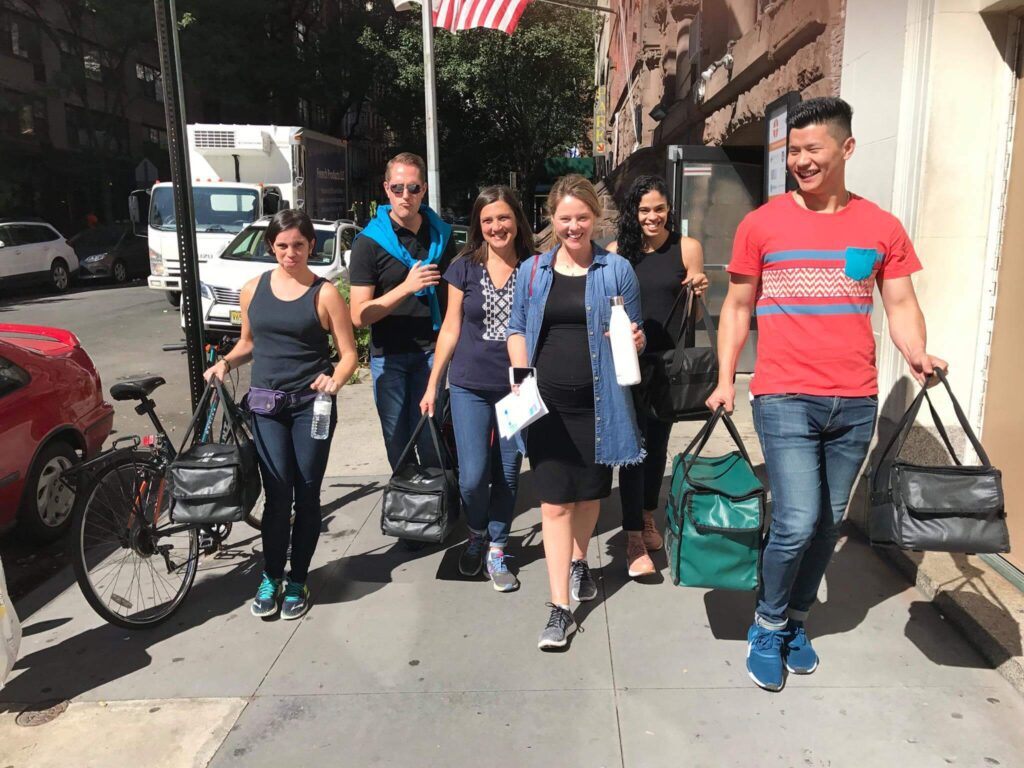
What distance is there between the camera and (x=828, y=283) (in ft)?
9.05

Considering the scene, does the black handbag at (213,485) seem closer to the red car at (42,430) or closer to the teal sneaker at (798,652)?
the red car at (42,430)

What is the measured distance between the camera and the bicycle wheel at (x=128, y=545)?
349cm

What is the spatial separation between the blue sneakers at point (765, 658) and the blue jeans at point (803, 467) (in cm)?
7

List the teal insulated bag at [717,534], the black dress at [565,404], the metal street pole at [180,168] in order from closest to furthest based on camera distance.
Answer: the teal insulated bag at [717,534]
the black dress at [565,404]
the metal street pole at [180,168]

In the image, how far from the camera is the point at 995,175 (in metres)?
3.81

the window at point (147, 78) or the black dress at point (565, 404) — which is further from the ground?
the window at point (147, 78)

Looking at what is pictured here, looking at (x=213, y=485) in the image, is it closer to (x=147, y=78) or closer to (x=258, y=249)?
(x=258, y=249)

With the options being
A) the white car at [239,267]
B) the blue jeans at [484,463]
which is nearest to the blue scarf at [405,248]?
the blue jeans at [484,463]

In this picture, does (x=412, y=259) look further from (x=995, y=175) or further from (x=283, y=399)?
(x=995, y=175)

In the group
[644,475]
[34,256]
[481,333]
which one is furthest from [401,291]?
[34,256]

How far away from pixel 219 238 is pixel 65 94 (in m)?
18.6

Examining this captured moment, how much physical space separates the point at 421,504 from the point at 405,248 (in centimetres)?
129

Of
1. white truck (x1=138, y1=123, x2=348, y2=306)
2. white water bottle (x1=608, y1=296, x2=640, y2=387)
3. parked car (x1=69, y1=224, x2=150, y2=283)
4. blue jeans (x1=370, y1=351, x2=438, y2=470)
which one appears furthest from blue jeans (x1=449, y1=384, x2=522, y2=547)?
parked car (x1=69, y1=224, x2=150, y2=283)

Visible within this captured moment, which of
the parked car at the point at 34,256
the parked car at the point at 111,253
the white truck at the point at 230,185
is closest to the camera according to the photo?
the white truck at the point at 230,185
